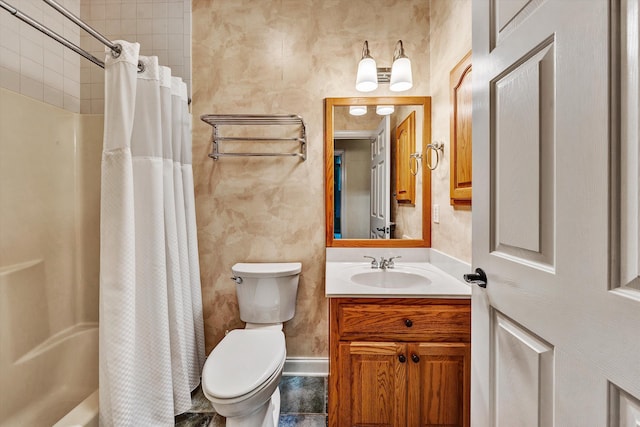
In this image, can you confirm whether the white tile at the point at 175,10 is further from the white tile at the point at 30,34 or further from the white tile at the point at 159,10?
the white tile at the point at 30,34

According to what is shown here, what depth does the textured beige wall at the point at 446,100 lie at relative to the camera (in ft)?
4.61

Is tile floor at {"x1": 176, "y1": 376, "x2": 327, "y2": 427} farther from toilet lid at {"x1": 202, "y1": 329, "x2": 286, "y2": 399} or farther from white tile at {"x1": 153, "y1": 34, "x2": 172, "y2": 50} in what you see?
white tile at {"x1": 153, "y1": 34, "x2": 172, "y2": 50}

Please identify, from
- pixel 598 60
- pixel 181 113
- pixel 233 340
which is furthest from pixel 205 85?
pixel 598 60

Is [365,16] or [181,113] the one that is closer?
[181,113]

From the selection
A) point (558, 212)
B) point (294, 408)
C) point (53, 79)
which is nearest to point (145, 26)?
point (53, 79)

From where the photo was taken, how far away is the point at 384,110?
184 centimetres

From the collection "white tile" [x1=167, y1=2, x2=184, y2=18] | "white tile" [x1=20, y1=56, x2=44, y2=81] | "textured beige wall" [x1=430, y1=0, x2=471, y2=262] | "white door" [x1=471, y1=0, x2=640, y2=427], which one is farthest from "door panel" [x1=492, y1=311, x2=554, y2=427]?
"white tile" [x1=20, y1=56, x2=44, y2=81]

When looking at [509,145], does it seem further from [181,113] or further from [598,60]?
[181,113]

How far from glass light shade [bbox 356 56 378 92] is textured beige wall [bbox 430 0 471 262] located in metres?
0.38

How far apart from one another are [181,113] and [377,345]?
5.20 feet

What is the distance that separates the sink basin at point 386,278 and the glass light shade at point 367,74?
3.58 ft

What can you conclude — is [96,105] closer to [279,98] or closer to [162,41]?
[162,41]

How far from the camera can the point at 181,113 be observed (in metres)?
1.65

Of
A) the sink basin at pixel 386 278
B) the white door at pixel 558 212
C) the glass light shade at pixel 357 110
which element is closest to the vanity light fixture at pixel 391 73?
the glass light shade at pixel 357 110
